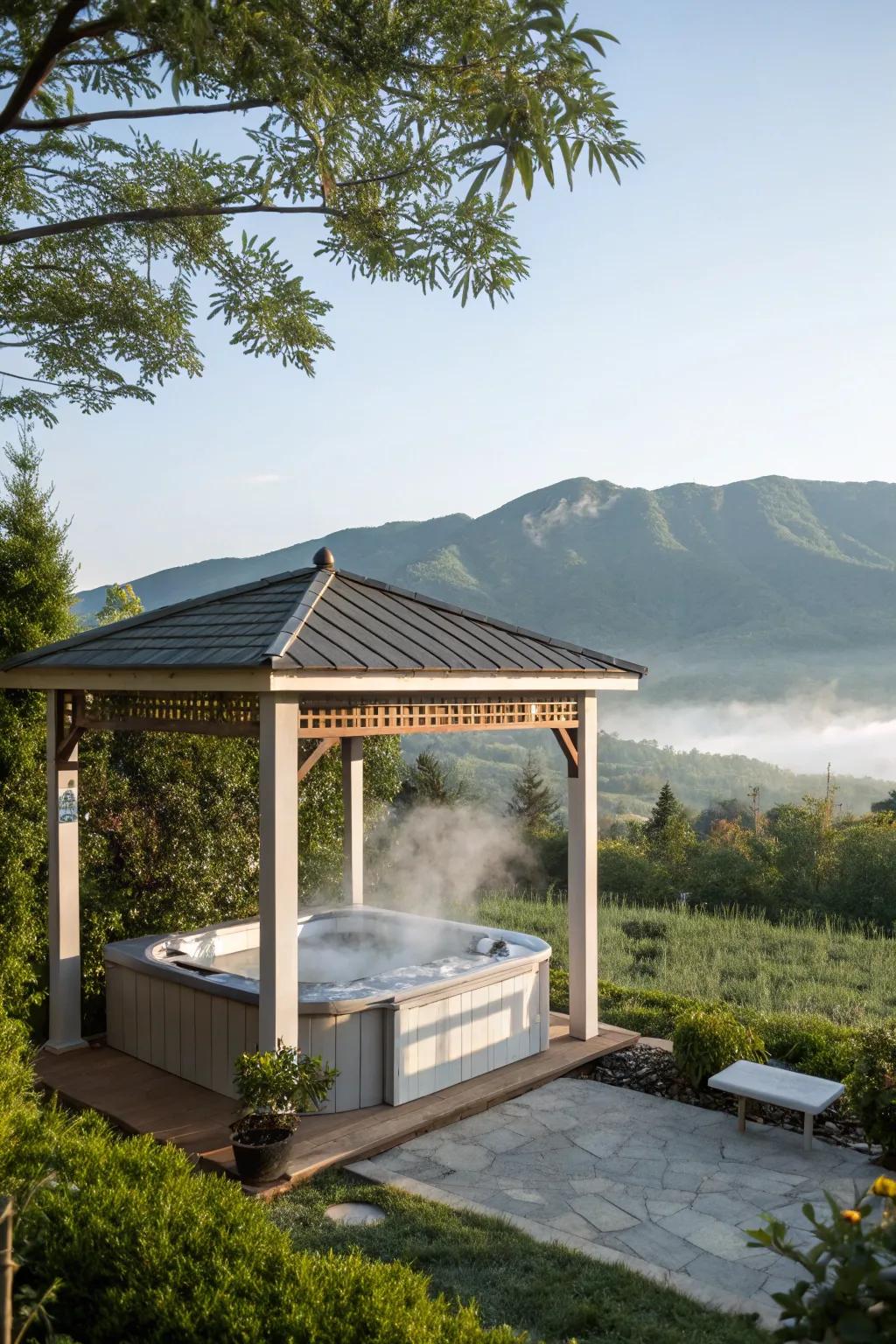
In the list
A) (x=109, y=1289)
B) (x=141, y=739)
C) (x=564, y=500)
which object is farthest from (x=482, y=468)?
(x=564, y=500)

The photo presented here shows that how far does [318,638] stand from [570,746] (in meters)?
2.50

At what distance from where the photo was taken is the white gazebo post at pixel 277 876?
5.17 m

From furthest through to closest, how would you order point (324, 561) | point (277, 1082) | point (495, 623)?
point (495, 623), point (324, 561), point (277, 1082)

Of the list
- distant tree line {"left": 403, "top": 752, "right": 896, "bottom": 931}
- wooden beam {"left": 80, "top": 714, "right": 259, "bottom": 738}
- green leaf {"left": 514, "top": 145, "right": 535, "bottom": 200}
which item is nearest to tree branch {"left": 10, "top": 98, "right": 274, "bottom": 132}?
green leaf {"left": 514, "top": 145, "right": 535, "bottom": 200}

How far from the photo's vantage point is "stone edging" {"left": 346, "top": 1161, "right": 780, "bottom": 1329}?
12.5 feet

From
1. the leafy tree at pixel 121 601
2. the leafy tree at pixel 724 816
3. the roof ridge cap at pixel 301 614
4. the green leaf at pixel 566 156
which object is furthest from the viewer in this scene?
the leafy tree at pixel 724 816

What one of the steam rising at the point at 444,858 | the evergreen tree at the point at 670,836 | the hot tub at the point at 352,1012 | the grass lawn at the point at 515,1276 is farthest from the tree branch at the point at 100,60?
the evergreen tree at the point at 670,836

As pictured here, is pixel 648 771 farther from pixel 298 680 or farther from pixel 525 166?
pixel 525 166

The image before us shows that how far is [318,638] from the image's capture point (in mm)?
5266

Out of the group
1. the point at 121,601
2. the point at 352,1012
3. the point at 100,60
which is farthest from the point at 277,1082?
the point at 121,601

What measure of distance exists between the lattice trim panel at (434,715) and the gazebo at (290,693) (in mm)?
11

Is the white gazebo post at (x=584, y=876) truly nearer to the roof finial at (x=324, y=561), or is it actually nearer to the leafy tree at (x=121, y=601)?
the roof finial at (x=324, y=561)

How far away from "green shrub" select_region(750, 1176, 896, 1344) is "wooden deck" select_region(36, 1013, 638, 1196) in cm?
346

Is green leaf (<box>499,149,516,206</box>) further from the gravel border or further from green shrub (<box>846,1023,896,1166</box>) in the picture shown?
the gravel border
